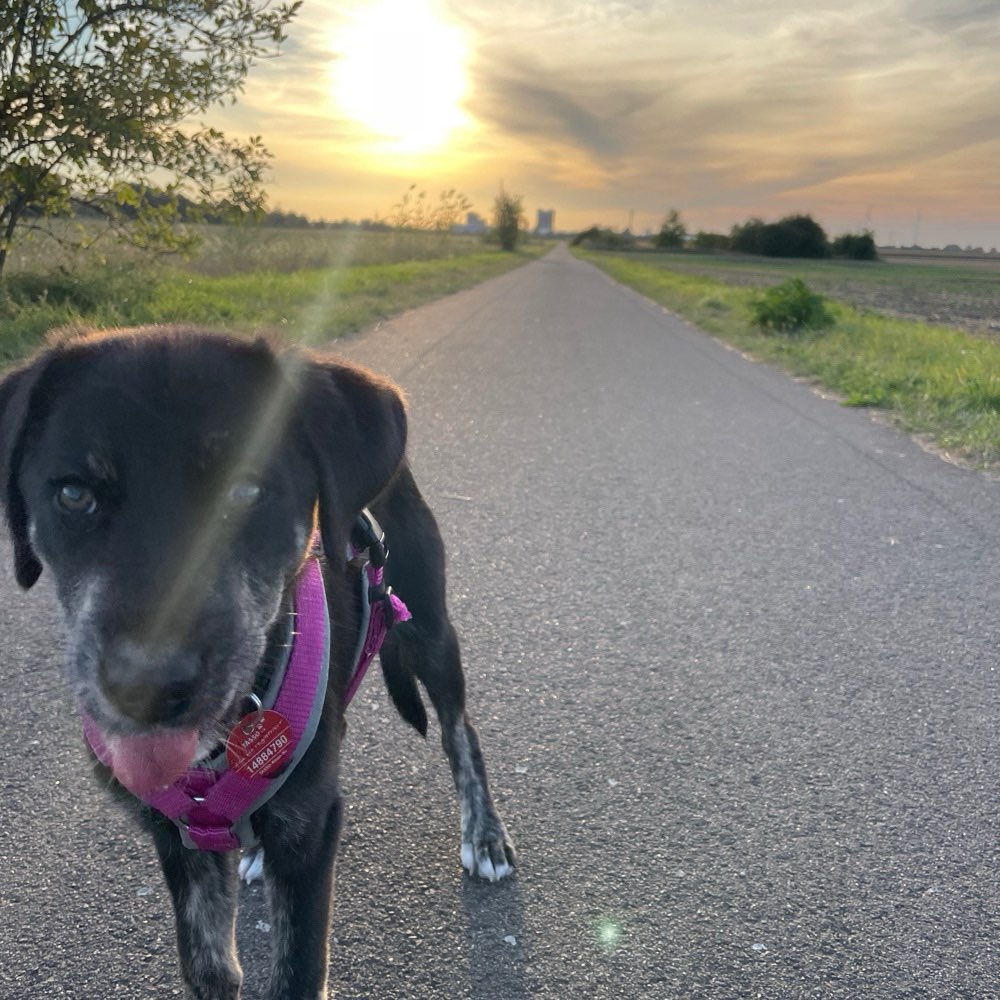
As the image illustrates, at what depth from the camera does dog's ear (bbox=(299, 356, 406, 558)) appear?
210 centimetres

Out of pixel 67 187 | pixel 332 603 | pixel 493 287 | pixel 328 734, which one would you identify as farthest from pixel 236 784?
pixel 493 287

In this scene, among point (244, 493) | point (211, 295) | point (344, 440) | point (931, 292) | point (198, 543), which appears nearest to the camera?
point (198, 543)

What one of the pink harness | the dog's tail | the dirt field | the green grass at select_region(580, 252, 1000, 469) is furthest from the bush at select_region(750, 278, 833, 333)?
the pink harness

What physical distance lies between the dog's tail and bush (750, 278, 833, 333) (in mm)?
14992

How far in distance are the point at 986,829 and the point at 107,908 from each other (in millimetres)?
2460

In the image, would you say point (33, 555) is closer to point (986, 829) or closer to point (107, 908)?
point (107, 908)

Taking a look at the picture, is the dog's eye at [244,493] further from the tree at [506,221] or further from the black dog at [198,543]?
the tree at [506,221]

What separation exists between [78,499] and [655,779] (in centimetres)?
197

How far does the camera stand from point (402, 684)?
9.34ft

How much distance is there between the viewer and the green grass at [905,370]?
325 inches

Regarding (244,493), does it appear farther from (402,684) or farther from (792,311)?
(792,311)

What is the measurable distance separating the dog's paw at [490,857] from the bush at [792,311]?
15.2 metres

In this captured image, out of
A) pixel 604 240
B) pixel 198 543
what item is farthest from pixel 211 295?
pixel 604 240

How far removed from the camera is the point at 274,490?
1.97 meters
